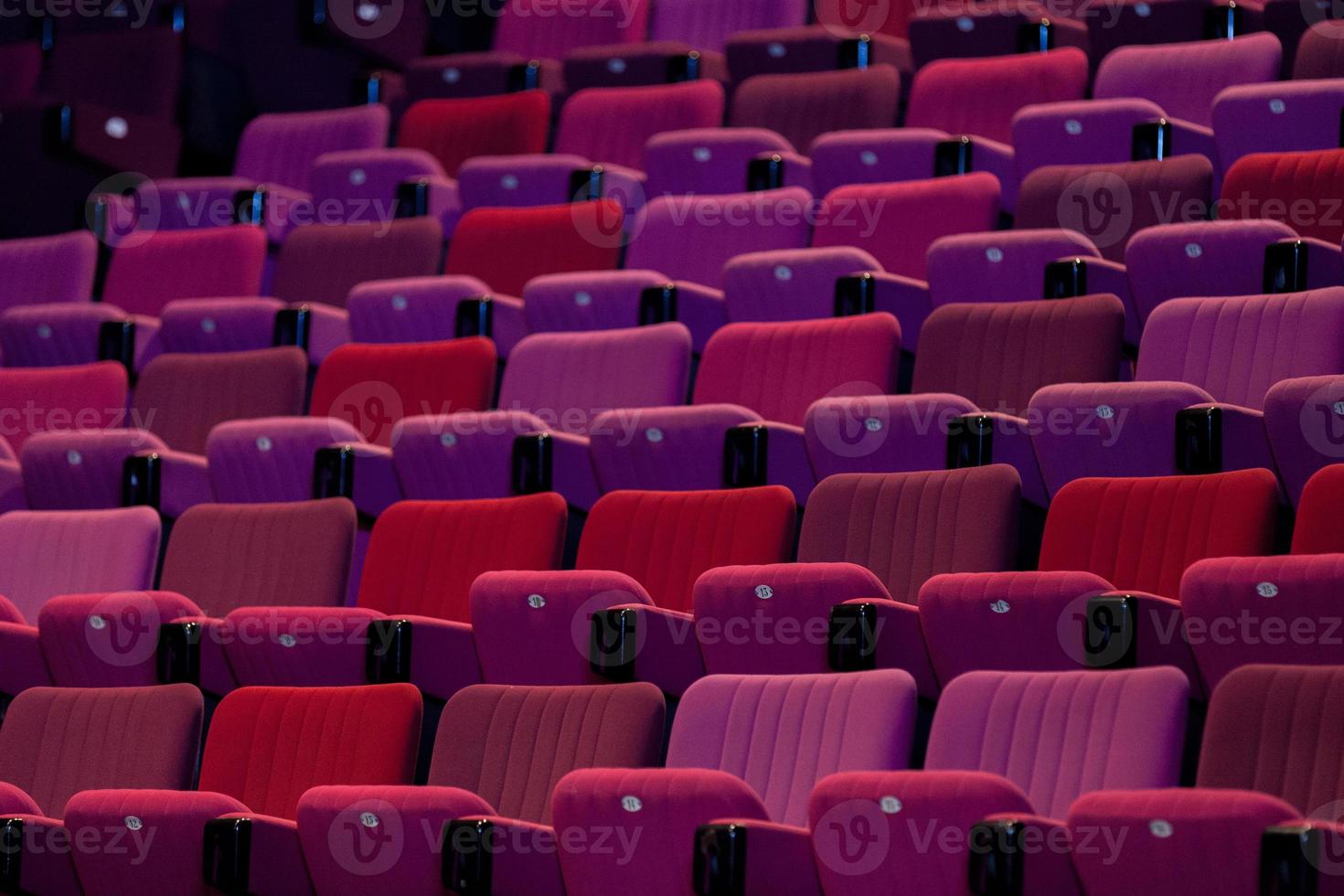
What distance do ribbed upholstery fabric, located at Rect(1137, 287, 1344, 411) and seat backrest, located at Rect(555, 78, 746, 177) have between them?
0.64 m

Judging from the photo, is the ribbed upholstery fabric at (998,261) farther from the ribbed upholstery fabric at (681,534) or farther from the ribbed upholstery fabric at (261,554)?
the ribbed upholstery fabric at (261,554)

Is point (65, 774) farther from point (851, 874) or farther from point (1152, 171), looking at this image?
point (1152, 171)

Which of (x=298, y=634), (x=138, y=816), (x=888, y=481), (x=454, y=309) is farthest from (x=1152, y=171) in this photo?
(x=138, y=816)

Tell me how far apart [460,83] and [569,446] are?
2.47ft

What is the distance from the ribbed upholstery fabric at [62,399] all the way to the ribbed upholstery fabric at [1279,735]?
2.98ft

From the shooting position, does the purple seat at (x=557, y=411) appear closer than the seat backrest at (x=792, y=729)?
No

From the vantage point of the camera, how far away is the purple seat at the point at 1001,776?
→ 675mm

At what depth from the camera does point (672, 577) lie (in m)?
1.00

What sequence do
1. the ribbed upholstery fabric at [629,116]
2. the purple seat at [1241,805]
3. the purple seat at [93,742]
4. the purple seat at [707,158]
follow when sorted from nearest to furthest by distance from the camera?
the purple seat at [1241,805], the purple seat at [93,742], the purple seat at [707,158], the ribbed upholstery fabric at [629,116]

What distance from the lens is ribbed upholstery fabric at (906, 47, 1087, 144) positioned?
1.44 meters

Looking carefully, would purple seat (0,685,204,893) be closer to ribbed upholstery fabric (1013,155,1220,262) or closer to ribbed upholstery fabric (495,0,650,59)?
ribbed upholstery fabric (1013,155,1220,262)

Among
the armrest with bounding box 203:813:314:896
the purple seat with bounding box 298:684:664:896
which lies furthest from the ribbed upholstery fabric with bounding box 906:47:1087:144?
the armrest with bounding box 203:813:314:896

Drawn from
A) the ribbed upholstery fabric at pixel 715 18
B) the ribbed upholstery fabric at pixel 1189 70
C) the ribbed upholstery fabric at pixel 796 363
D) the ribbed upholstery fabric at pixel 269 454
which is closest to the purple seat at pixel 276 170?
the ribbed upholstery fabric at pixel 715 18

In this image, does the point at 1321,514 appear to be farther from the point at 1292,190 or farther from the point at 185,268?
the point at 185,268
